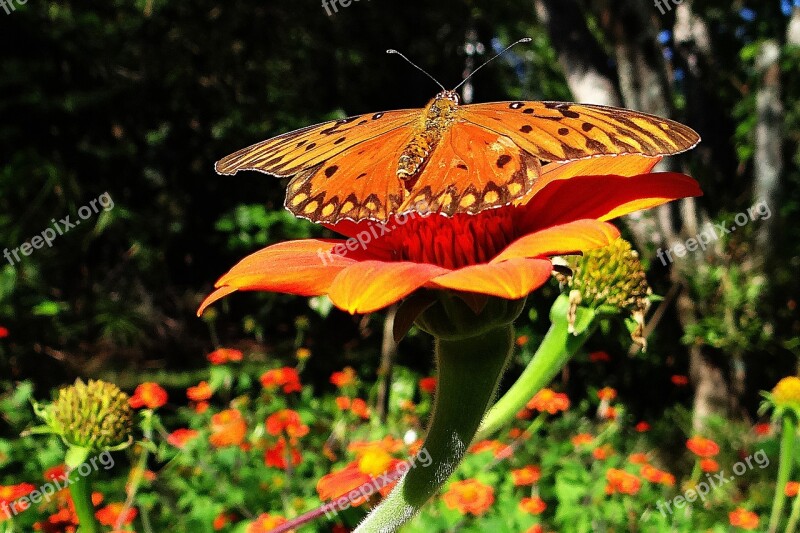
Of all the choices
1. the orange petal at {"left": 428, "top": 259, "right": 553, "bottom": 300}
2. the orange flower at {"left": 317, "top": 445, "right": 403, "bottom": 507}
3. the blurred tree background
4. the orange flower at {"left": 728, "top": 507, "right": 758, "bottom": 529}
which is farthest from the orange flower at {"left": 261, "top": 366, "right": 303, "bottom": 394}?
the orange petal at {"left": 428, "top": 259, "right": 553, "bottom": 300}

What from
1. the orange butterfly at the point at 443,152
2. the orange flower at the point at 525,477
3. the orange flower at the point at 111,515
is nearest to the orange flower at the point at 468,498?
the orange flower at the point at 525,477

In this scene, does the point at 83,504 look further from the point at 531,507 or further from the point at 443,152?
the point at 531,507

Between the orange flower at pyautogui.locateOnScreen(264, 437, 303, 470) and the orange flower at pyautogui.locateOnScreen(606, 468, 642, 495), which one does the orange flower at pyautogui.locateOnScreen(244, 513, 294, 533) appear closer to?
the orange flower at pyautogui.locateOnScreen(264, 437, 303, 470)

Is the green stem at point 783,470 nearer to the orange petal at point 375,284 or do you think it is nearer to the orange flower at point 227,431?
the orange petal at point 375,284

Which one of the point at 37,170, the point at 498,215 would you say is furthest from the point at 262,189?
the point at 498,215

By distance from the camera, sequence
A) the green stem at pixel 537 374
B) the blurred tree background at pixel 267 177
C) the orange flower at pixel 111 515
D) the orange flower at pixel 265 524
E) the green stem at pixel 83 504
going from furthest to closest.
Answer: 1. the blurred tree background at pixel 267 177
2. the orange flower at pixel 111 515
3. the orange flower at pixel 265 524
4. the green stem at pixel 83 504
5. the green stem at pixel 537 374

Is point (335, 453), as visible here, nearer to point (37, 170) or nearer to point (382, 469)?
point (382, 469)
